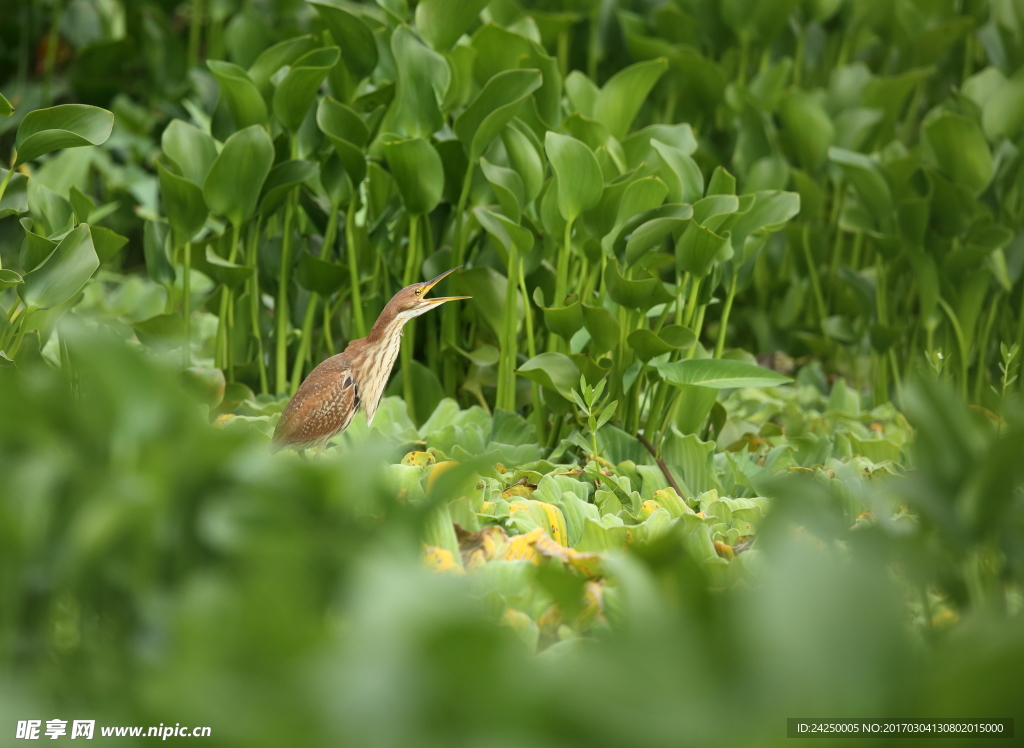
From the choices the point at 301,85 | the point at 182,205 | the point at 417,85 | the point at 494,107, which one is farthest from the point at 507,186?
the point at 182,205

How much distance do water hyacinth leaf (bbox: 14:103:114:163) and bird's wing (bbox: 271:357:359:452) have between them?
66cm

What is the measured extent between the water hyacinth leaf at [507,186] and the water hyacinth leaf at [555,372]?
1.26 ft

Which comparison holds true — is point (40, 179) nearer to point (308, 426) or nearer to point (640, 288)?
point (308, 426)

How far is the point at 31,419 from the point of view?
998 millimetres

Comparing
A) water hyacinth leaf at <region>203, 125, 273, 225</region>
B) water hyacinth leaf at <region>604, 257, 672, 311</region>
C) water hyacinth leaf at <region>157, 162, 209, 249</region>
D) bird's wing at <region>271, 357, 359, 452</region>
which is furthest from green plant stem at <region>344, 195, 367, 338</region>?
water hyacinth leaf at <region>604, 257, 672, 311</region>

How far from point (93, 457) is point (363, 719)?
19.9 inches

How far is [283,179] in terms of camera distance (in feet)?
8.41

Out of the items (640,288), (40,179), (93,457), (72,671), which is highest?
(93,457)

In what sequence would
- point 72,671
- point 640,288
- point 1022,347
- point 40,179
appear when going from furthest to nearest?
point 1022,347 → point 40,179 → point 640,288 → point 72,671

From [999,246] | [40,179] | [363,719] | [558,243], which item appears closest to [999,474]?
[363,719]

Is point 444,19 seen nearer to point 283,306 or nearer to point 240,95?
point 240,95

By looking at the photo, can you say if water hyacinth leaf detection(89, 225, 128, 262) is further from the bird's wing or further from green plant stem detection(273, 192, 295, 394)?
the bird's wing

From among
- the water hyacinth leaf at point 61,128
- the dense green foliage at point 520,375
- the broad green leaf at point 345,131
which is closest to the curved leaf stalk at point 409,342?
the dense green foliage at point 520,375

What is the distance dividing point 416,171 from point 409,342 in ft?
1.68
